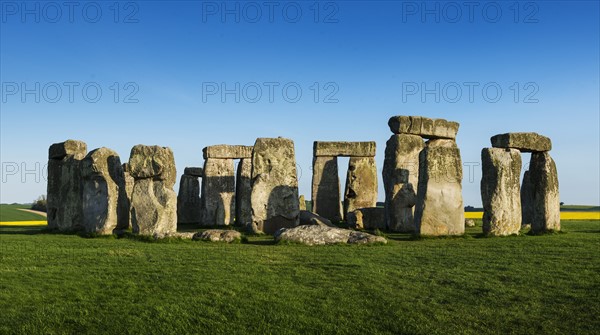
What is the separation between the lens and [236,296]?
8.32 m

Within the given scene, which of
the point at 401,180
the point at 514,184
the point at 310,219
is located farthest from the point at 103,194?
the point at 514,184

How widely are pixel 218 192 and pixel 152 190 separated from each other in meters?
8.47

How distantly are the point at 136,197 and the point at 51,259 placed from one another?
5154 mm

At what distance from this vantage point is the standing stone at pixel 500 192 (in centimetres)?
1659

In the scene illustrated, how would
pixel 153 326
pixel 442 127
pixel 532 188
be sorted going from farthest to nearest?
1. pixel 442 127
2. pixel 532 188
3. pixel 153 326

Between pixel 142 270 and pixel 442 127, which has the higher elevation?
pixel 442 127

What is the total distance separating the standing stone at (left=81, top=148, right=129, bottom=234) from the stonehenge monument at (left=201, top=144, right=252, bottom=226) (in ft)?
21.1

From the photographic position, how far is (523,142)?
696 inches

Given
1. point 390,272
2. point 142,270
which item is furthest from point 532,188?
point 142,270

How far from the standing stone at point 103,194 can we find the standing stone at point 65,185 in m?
0.95

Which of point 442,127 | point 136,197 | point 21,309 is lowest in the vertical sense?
point 21,309

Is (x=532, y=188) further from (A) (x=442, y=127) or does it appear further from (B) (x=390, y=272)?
(B) (x=390, y=272)

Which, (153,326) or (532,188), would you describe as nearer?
(153,326)

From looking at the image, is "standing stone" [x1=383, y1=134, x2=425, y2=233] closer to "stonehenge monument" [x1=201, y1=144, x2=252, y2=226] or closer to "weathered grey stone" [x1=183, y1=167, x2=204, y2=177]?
"stonehenge monument" [x1=201, y1=144, x2=252, y2=226]
